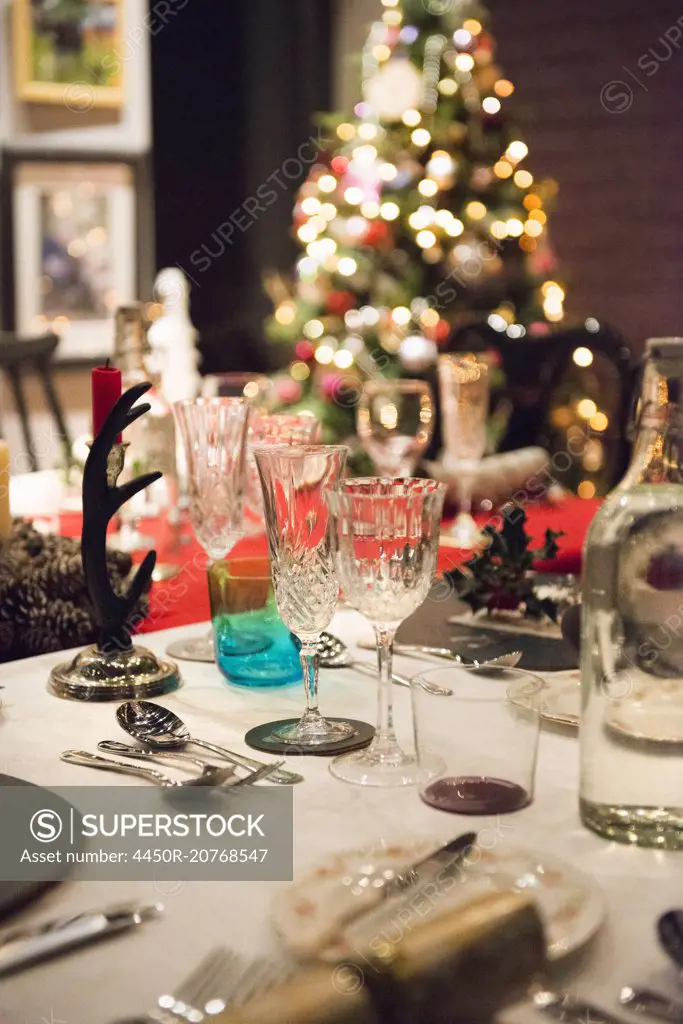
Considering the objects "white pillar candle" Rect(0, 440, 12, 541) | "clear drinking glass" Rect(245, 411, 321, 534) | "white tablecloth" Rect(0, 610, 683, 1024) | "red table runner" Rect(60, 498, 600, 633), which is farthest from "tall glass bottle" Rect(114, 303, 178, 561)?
"white tablecloth" Rect(0, 610, 683, 1024)

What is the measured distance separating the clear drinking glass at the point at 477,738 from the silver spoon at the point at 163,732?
4.5 inches

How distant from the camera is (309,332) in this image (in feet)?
14.2

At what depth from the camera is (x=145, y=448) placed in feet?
5.40

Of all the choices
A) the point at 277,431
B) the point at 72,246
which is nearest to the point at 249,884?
the point at 277,431

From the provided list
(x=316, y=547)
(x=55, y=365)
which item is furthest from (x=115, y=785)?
(x=55, y=365)

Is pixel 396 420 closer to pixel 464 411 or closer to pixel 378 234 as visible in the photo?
pixel 464 411

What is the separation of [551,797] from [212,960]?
0.31 metres

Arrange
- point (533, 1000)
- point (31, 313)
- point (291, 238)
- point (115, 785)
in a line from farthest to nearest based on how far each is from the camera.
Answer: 1. point (291, 238)
2. point (31, 313)
3. point (115, 785)
4. point (533, 1000)

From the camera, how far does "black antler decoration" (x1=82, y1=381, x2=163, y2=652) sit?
3.60 ft

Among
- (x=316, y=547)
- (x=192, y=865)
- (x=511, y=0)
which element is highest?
(x=511, y=0)

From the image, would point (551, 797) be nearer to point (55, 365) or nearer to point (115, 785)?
point (115, 785)

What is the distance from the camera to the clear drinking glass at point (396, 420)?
1.81 metres

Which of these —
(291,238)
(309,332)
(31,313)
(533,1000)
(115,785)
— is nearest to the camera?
(533,1000)

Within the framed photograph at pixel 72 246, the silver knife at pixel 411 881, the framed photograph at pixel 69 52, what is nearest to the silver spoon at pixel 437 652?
the silver knife at pixel 411 881
